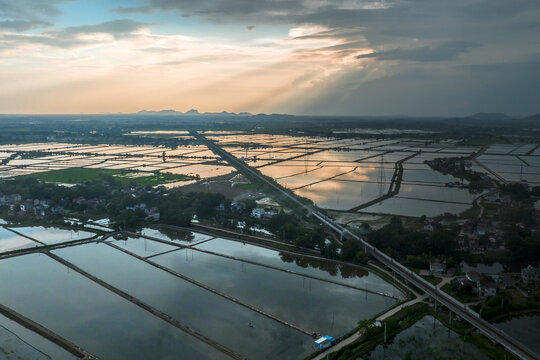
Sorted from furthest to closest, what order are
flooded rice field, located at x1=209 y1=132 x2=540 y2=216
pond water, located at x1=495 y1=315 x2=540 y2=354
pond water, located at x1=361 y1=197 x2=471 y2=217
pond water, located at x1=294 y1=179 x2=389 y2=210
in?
flooded rice field, located at x1=209 y1=132 x2=540 y2=216, pond water, located at x1=294 y1=179 x2=389 y2=210, pond water, located at x1=361 y1=197 x2=471 y2=217, pond water, located at x1=495 y1=315 x2=540 y2=354

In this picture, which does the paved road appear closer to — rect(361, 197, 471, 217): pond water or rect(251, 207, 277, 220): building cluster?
rect(251, 207, 277, 220): building cluster

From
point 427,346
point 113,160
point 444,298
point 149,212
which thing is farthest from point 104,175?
point 427,346

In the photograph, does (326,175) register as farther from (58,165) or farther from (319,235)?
(58,165)

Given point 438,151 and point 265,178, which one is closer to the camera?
point 265,178

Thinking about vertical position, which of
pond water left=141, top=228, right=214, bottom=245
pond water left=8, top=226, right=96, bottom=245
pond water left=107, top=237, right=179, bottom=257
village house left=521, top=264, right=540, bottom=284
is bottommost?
pond water left=107, top=237, right=179, bottom=257

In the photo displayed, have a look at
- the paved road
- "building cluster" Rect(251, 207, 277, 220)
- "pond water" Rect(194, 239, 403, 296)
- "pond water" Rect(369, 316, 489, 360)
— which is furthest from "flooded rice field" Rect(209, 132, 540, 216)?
"pond water" Rect(369, 316, 489, 360)

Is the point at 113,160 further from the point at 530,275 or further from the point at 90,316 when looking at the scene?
the point at 530,275

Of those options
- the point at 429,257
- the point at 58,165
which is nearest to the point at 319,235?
the point at 429,257
